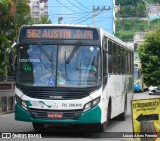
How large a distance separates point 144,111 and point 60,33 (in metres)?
4.57

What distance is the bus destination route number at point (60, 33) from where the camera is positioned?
1421cm

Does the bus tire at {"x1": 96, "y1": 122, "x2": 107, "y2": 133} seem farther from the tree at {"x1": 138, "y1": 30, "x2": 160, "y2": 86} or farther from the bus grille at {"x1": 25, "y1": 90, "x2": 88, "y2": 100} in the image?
the tree at {"x1": 138, "y1": 30, "x2": 160, "y2": 86}

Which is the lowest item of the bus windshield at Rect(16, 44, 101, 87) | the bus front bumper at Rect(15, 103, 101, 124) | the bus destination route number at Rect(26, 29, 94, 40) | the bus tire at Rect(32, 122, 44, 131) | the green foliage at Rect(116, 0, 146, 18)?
the bus tire at Rect(32, 122, 44, 131)

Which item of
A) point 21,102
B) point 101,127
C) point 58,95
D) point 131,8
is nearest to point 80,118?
point 58,95

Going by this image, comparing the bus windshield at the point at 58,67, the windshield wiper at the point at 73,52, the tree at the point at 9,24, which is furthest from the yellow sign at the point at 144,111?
the tree at the point at 9,24

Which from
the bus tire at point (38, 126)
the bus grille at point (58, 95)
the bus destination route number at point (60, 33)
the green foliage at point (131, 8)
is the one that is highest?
the green foliage at point (131, 8)

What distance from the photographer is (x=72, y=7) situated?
7456 cm

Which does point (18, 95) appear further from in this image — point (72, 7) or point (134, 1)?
point (134, 1)

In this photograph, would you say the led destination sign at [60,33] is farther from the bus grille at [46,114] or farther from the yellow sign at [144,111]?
the yellow sign at [144,111]

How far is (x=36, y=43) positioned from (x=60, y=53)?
78 cm

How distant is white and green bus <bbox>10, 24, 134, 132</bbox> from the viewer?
1354 cm

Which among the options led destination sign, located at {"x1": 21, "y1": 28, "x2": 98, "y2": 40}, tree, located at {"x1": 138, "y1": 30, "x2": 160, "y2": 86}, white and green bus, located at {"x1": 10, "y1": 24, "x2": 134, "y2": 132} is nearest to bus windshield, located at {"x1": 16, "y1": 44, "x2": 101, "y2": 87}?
white and green bus, located at {"x1": 10, "y1": 24, "x2": 134, "y2": 132}

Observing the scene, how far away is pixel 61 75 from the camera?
13.8 meters

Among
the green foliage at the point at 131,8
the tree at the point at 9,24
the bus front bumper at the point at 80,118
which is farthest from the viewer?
the green foliage at the point at 131,8
